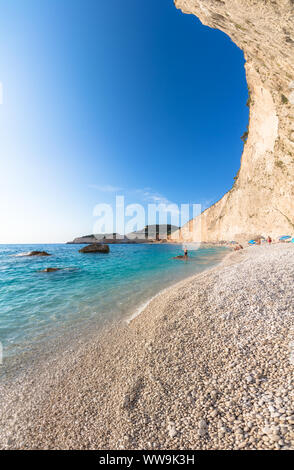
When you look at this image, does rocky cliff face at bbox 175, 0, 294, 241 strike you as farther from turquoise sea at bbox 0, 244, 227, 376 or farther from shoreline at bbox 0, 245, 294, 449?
turquoise sea at bbox 0, 244, 227, 376

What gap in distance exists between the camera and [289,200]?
34.2 meters

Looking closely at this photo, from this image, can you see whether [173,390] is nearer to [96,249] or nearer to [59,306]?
[59,306]

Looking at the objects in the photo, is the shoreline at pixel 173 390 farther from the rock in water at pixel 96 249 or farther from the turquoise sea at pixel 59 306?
the rock in water at pixel 96 249

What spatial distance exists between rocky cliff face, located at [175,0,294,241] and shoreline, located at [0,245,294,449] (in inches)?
794

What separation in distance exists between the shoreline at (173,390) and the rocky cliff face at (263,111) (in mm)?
20161

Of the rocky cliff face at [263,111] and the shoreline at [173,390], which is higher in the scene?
the rocky cliff face at [263,111]

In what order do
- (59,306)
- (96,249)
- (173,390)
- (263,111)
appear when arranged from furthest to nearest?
(96,249)
(263,111)
(59,306)
(173,390)

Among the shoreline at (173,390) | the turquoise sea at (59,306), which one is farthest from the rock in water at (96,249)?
the shoreline at (173,390)

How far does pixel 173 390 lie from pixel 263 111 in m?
50.8

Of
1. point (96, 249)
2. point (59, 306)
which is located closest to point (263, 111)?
point (59, 306)

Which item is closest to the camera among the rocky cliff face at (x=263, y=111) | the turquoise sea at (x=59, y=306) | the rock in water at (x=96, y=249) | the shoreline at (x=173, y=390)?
the shoreline at (x=173, y=390)

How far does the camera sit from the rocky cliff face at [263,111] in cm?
1373

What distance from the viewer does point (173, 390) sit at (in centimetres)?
365
